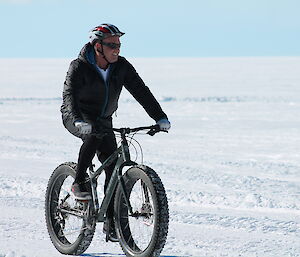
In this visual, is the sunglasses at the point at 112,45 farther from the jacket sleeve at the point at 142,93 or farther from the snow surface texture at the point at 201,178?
the snow surface texture at the point at 201,178

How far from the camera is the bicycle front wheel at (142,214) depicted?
3.91m

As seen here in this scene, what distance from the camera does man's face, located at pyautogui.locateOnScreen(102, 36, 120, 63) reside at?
4234 millimetres

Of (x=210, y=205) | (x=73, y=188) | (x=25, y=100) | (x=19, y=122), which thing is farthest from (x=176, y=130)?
(x=25, y=100)

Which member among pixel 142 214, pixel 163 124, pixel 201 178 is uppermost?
pixel 201 178

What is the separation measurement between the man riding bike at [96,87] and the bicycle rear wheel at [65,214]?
0.89 ft

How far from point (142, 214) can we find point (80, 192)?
595 mm

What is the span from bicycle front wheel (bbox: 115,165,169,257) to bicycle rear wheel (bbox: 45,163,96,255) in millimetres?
389

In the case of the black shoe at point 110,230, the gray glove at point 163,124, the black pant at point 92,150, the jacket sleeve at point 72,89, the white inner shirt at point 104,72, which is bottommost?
the black shoe at point 110,230

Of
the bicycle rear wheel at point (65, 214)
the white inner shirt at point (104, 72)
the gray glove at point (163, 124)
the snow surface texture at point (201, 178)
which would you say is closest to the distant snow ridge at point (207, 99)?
the snow surface texture at point (201, 178)

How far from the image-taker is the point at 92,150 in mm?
4406

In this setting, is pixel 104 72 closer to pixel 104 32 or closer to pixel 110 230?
pixel 104 32

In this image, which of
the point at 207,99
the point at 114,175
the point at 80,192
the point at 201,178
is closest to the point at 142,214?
the point at 114,175

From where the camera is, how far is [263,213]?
6.61 m

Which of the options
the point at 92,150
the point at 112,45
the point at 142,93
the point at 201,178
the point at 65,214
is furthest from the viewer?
the point at 201,178
